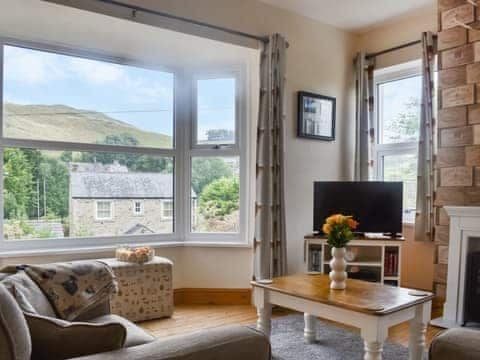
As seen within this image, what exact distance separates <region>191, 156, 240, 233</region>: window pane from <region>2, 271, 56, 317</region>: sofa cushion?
235cm

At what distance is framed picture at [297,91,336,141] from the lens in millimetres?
3961

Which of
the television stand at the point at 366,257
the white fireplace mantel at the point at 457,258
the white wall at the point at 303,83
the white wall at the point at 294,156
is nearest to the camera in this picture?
the white fireplace mantel at the point at 457,258

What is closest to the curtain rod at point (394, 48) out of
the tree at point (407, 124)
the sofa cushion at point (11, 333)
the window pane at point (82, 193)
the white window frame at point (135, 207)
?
the tree at point (407, 124)

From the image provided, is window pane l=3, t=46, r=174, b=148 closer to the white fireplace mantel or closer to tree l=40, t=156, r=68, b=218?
tree l=40, t=156, r=68, b=218

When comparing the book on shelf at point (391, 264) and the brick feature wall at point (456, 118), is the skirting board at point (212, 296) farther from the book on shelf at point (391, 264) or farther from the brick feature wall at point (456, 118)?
the brick feature wall at point (456, 118)

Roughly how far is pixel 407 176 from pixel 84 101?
3275 millimetres

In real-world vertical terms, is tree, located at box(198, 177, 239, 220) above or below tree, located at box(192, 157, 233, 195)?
below

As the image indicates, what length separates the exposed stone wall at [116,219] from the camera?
367 centimetres

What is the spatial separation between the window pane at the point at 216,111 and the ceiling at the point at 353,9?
3.09 feet

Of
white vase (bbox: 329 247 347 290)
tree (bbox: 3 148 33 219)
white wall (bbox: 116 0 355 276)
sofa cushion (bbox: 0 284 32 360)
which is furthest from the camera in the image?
white wall (bbox: 116 0 355 276)

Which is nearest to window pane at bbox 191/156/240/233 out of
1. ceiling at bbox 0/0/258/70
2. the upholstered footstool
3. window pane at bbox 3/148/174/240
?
window pane at bbox 3/148/174/240

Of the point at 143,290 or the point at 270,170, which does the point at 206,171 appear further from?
the point at 143,290

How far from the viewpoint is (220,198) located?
4.09m

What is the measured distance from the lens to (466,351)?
140cm
